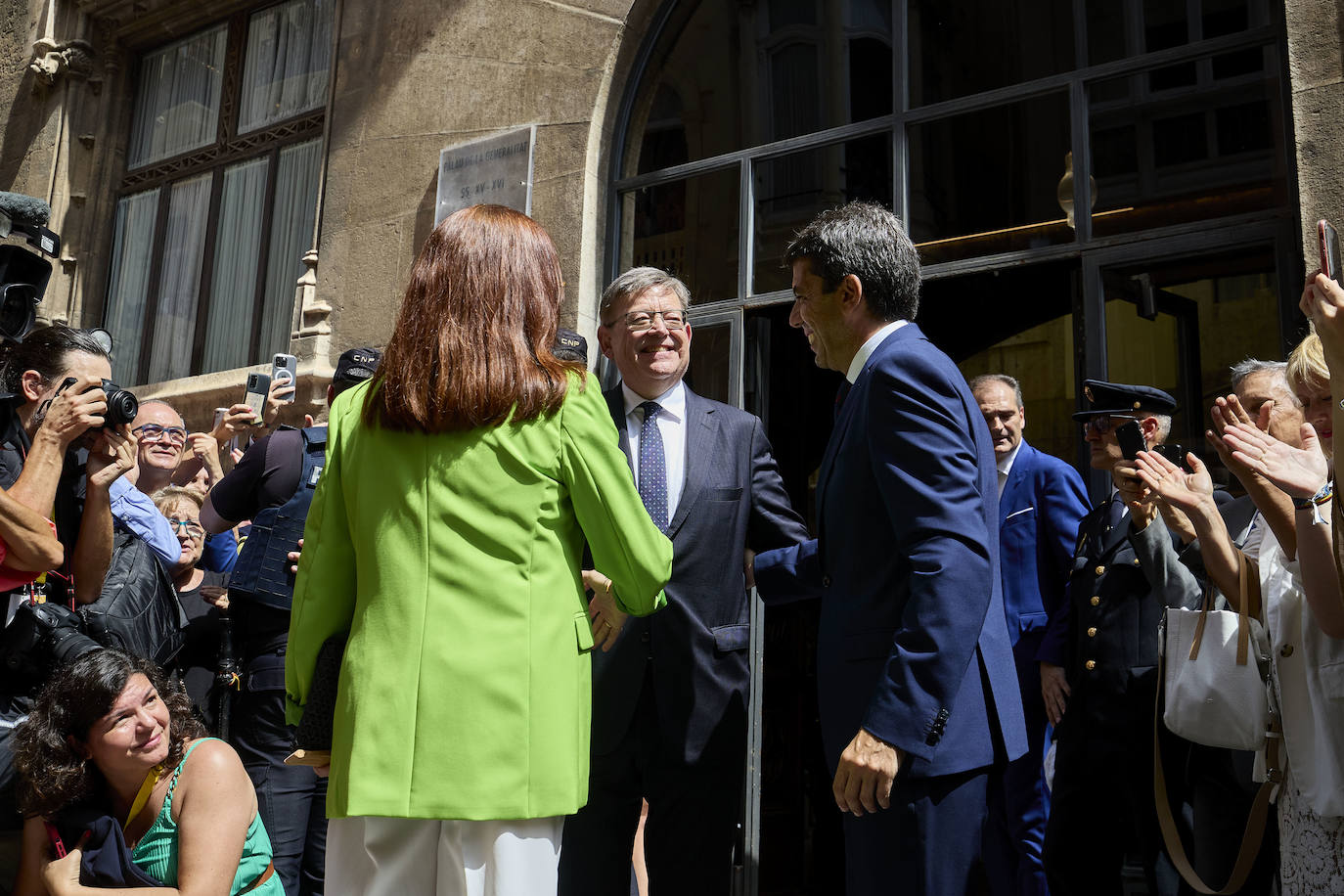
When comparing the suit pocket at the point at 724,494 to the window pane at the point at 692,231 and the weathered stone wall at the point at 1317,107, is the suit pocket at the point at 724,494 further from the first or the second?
the window pane at the point at 692,231

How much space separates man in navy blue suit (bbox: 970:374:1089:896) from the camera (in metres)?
4.86

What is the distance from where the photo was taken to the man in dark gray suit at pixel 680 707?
11.9 ft

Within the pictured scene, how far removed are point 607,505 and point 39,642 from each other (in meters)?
2.23

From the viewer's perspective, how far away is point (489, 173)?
7.61 meters

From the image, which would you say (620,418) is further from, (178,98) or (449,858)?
(178,98)

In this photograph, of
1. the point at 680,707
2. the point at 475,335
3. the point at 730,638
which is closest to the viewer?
the point at 475,335

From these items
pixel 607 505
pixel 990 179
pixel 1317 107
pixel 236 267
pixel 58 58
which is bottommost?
pixel 607 505

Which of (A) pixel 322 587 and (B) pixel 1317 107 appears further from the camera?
(B) pixel 1317 107

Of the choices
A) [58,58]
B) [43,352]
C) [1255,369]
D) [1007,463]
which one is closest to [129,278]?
[58,58]

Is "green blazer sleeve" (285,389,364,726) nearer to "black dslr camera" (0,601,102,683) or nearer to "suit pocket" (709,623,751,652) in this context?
"suit pocket" (709,623,751,652)

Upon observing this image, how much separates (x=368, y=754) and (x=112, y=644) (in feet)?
6.80

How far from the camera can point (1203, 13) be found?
5.44 m

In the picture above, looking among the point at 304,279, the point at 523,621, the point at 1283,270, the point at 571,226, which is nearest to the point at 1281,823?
the point at 523,621

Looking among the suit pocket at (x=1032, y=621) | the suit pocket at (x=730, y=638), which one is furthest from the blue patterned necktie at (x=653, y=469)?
the suit pocket at (x=1032, y=621)
